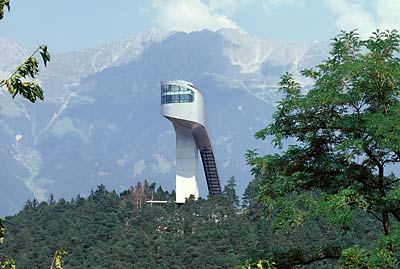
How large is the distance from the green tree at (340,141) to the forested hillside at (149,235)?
41.3m

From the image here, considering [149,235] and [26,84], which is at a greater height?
[149,235]

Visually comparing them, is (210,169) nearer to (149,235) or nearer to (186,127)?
(186,127)

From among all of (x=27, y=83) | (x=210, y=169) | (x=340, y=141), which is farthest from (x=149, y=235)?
(x=27, y=83)

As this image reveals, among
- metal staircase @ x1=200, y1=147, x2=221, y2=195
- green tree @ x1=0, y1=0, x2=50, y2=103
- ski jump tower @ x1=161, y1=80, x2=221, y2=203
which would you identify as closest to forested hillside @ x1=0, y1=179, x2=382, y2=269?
ski jump tower @ x1=161, y1=80, x2=221, y2=203

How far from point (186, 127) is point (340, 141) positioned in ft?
268

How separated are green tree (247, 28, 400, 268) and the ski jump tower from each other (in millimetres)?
78385

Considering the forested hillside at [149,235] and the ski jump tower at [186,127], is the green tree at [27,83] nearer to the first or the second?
the forested hillside at [149,235]

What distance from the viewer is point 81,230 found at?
77.5 m

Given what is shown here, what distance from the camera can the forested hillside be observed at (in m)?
66.6

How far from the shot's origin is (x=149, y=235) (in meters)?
73.9

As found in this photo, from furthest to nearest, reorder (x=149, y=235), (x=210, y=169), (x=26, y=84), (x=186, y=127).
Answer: (x=210, y=169)
(x=186, y=127)
(x=149, y=235)
(x=26, y=84)

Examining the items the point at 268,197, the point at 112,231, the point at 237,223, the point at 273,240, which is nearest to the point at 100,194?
the point at 112,231

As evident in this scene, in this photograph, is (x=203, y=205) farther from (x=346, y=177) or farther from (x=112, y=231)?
(x=346, y=177)

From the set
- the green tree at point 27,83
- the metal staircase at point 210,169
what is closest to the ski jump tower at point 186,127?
the metal staircase at point 210,169
